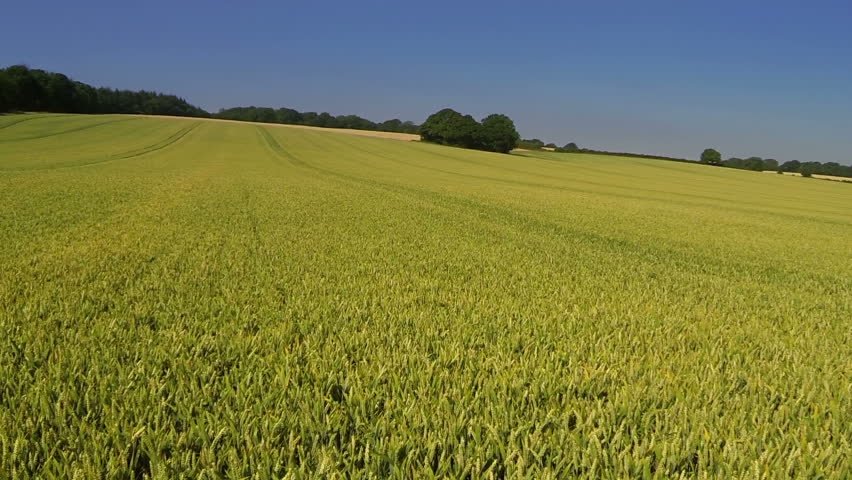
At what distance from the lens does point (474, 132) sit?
98.9 meters

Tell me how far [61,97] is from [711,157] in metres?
149

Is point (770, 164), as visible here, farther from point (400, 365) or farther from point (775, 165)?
point (400, 365)

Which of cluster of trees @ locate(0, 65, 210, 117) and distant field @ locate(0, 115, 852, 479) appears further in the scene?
cluster of trees @ locate(0, 65, 210, 117)

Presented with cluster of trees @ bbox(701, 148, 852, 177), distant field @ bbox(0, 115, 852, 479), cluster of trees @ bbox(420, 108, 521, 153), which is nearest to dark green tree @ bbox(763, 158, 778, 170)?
cluster of trees @ bbox(701, 148, 852, 177)

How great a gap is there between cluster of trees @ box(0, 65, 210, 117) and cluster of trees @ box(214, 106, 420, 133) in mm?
14264

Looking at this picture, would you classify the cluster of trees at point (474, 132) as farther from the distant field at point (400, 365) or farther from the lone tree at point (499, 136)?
the distant field at point (400, 365)

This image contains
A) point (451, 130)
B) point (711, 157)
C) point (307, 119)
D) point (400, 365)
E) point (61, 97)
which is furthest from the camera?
point (307, 119)

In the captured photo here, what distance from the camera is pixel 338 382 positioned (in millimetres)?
2428

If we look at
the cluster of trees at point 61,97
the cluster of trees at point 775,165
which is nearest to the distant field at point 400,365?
the cluster of trees at point 61,97

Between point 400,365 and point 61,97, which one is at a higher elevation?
point 61,97

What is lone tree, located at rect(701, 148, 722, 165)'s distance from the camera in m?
115

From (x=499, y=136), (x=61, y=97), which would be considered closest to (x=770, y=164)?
(x=499, y=136)

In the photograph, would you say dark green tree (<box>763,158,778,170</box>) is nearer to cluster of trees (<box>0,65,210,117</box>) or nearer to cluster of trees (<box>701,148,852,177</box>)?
cluster of trees (<box>701,148,852,177</box>)

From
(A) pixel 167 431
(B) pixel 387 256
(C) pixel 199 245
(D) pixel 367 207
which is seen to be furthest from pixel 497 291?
(D) pixel 367 207
